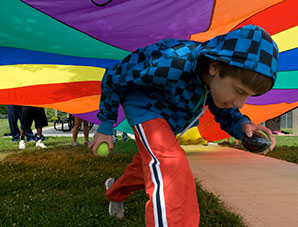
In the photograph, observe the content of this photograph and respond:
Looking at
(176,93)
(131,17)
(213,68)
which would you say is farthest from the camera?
(131,17)

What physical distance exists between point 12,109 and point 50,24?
4.41m

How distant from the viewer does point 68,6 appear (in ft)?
6.12

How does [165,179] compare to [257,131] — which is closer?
[165,179]

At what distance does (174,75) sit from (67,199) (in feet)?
4.75

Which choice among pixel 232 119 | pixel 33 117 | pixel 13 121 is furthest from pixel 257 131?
pixel 13 121

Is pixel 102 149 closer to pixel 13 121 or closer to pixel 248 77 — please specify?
pixel 248 77

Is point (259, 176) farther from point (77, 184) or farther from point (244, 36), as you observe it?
point (244, 36)

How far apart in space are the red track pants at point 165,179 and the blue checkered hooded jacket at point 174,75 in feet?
0.31

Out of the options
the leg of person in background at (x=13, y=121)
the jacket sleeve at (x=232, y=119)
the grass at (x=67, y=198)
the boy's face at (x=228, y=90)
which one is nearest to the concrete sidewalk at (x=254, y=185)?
the grass at (x=67, y=198)

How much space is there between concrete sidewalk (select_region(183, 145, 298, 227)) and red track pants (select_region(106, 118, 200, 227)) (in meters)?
0.82

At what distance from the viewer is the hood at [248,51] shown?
1.00 meters

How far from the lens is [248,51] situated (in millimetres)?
1009

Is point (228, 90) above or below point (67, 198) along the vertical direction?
above

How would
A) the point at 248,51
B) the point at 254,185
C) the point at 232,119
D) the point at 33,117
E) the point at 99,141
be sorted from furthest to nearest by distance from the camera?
the point at 33,117
the point at 254,185
the point at 232,119
the point at 99,141
the point at 248,51
